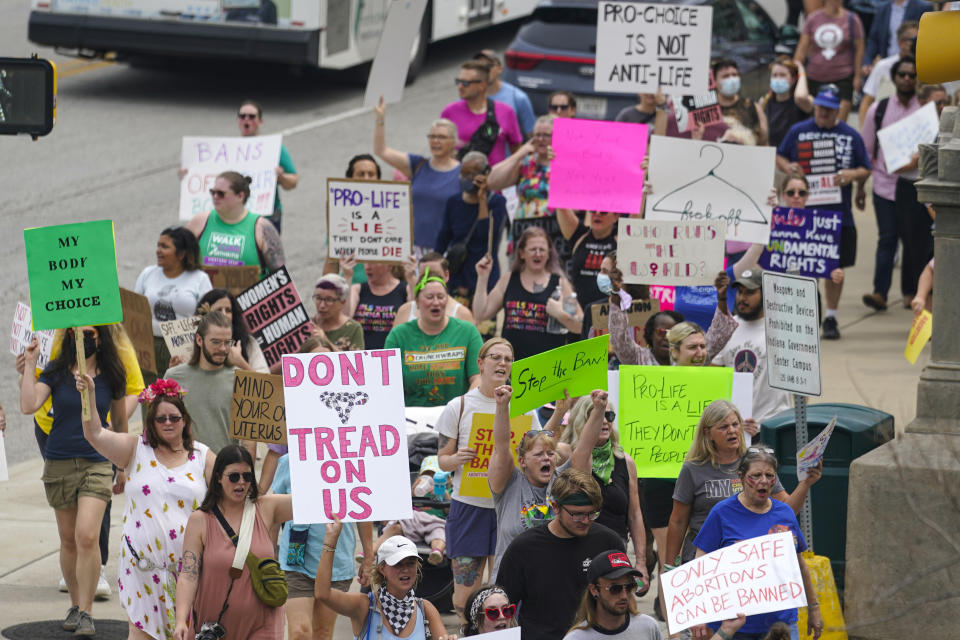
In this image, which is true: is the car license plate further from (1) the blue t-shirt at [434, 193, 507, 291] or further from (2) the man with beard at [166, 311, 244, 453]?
(2) the man with beard at [166, 311, 244, 453]

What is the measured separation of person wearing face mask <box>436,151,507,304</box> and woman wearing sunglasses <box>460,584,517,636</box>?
524 cm

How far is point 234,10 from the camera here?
19.8 meters

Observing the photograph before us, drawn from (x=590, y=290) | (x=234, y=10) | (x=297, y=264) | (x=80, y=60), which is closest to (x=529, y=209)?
(x=590, y=290)

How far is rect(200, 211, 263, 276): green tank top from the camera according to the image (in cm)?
1200

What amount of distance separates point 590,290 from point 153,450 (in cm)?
397

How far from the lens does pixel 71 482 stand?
929cm

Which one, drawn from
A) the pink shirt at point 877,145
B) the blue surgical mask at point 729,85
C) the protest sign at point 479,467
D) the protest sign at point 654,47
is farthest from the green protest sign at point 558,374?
the pink shirt at point 877,145

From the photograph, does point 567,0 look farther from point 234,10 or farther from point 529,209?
point 529,209

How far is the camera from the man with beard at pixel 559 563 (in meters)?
7.53

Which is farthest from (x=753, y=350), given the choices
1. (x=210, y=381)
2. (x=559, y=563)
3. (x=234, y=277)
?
(x=234, y=277)

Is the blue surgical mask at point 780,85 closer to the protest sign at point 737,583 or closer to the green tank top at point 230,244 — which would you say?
the green tank top at point 230,244

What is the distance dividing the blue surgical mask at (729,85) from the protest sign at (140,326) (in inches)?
220

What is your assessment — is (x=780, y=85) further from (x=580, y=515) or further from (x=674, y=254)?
(x=580, y=515)

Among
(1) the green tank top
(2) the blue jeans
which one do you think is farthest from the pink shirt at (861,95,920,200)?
(1) the green tank top
